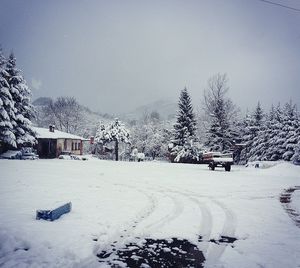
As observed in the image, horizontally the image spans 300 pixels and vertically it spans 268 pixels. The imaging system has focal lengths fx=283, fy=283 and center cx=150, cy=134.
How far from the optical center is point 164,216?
8500 mm

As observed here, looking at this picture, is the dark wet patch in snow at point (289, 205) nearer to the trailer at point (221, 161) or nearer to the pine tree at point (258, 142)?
the trailer at point (221, 161)

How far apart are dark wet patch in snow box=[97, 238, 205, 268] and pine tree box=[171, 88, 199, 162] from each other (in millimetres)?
34766

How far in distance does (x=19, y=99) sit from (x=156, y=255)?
35966 millimetres

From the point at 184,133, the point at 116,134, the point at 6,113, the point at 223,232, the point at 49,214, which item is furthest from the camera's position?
the point at 116,134

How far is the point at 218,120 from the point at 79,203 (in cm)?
3766

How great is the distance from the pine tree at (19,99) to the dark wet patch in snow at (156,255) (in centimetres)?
3320

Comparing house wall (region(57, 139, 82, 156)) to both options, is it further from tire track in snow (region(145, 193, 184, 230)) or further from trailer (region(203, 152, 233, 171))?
tire track in snow (region(145, 193, 184, 230))

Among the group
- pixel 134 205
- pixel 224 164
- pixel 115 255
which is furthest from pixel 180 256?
pixel 224 164

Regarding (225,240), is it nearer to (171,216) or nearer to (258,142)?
(171,216)

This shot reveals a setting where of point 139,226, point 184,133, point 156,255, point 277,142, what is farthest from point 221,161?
point 156,255

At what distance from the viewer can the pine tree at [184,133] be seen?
41094 millimetres

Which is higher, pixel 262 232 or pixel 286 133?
pixel 286 133

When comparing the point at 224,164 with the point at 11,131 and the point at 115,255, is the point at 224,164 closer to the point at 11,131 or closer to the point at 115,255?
the point at 115,255

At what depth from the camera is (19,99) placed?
120 feet
